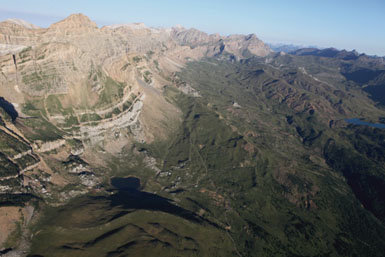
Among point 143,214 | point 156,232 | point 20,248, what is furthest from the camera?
point 143,214

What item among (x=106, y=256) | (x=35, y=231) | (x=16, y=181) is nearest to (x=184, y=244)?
(x=106, y=256)

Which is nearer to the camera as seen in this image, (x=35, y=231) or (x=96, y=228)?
(x=35, y=231)

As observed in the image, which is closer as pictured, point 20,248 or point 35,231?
point 20,248

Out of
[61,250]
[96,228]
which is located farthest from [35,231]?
[96,228]

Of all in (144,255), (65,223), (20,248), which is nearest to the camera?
(20,248)

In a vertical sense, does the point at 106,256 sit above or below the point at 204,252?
above

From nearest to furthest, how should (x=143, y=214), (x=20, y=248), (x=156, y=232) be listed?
(x=20, y=248), (x=156, y=232), (x=143, y=214)

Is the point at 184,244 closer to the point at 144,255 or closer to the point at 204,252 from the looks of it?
the point at 204,252

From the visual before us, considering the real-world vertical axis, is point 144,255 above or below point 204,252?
above

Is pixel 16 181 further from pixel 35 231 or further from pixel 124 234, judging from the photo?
pixel 124 234
